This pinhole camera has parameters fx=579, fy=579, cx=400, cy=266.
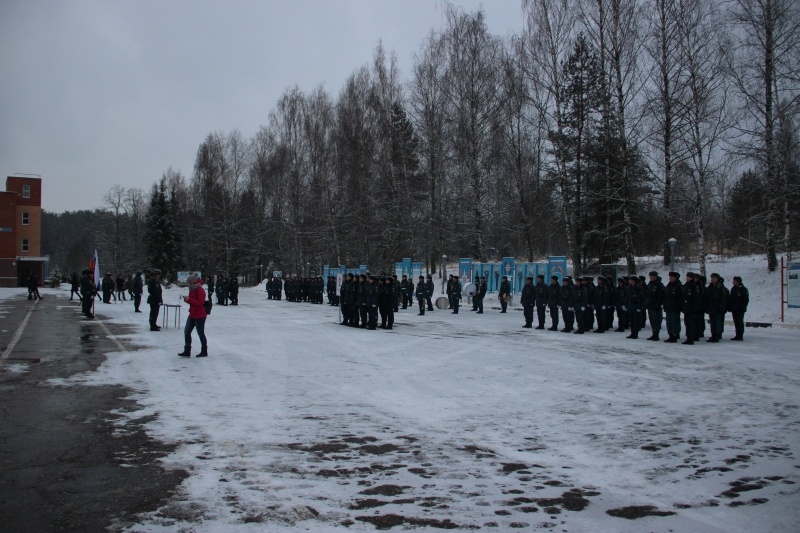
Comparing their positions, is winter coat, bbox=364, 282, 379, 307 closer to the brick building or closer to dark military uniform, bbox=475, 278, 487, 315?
dark military uniform, bbox=475, 278, 487, 315

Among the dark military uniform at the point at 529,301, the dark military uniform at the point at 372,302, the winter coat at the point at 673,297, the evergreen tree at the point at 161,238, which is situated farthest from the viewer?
the evergreen tree at the point at 161,238

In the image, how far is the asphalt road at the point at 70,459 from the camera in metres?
4.06

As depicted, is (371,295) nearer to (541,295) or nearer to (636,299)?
(541,295)

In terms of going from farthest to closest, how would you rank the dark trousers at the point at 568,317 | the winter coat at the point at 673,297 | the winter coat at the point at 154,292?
the dark trousers at the point at 568,317 → the winter coat at the point at 154,292 → the winter coat at the point at 673,297

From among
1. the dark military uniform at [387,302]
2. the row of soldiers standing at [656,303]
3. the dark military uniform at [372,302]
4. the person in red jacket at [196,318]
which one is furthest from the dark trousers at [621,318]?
the person in red jacket at [196,318]

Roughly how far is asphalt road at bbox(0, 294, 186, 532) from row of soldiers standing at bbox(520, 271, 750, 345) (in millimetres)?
13326

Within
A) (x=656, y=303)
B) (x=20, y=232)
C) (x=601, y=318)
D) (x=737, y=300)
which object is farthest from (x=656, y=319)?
(x=20, y=232)

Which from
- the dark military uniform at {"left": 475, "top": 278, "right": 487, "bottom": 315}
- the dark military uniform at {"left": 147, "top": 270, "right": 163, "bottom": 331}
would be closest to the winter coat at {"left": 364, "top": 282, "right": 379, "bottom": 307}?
the dark military uniform at {"left": 147, "top": 270, "right": 163, "bottom": 331}

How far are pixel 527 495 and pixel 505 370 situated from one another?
6.32 m

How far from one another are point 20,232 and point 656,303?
74.2m

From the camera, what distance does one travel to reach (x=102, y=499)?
4.31 meters

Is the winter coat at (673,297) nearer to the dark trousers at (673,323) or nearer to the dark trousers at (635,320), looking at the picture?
the dark trousers at (673,323)

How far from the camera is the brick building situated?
63.7 m

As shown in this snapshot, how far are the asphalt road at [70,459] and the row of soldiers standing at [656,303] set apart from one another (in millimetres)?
13326
